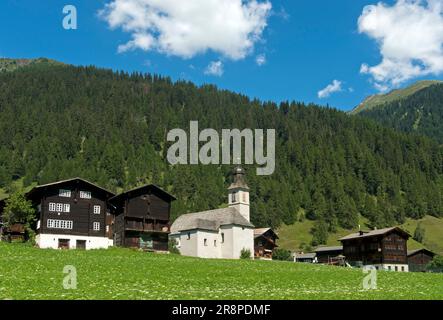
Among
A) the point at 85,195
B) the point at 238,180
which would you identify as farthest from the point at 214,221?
the point at 85,195

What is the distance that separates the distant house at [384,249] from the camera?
102812mm

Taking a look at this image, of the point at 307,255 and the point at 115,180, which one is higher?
the point at 115,180

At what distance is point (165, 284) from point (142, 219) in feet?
161

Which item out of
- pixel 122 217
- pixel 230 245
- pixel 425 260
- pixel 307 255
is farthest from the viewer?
pixel 307 255

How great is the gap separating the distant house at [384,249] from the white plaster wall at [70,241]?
50.4 meters

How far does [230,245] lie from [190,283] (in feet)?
173

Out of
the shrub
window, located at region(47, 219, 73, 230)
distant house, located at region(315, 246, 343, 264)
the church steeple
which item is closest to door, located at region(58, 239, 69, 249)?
window, located at region(47, 219, 73, 230)

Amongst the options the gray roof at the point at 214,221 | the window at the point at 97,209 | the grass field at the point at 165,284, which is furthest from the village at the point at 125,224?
the grass field at the point at 165,284

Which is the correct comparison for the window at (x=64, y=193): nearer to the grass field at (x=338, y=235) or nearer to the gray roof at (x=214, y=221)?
the gray roof at (x=214, y=221)

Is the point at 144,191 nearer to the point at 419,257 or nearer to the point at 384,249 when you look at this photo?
the point at 384,249

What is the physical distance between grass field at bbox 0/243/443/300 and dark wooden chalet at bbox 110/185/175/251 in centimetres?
2652

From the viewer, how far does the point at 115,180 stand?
193 metres
